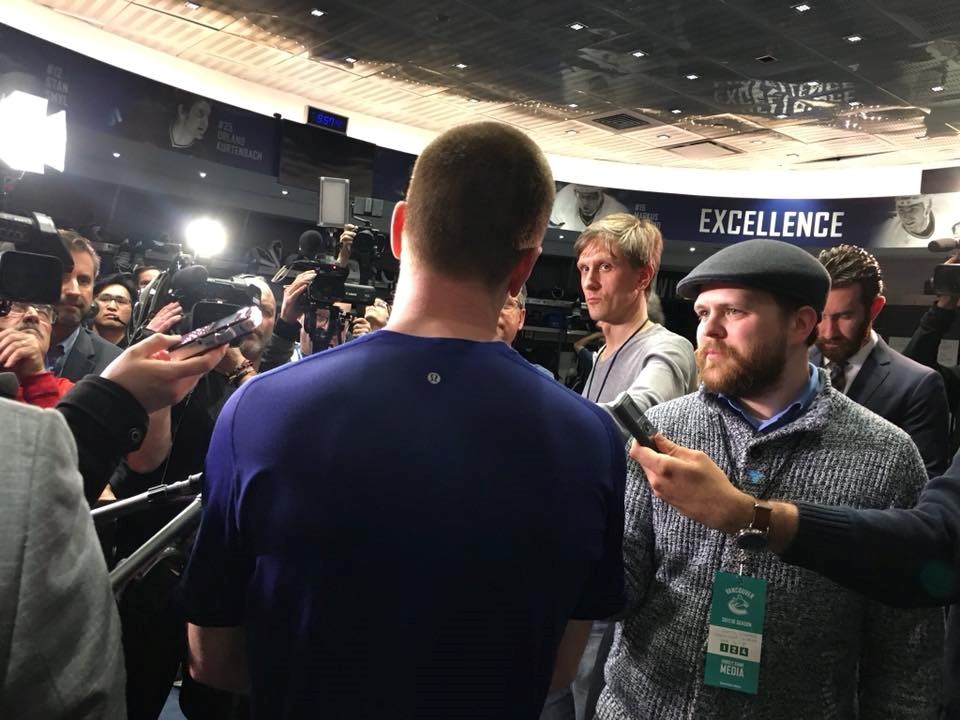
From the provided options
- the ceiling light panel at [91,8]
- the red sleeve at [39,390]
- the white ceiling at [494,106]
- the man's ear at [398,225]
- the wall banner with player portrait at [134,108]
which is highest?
the ceiling light panel at [91,8]

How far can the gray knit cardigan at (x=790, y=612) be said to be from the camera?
1.42 metres

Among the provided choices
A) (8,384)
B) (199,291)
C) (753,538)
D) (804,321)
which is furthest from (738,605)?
(199,291)

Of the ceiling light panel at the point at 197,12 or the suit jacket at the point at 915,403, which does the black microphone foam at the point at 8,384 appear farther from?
the ceiling light panel at the point at 197,12

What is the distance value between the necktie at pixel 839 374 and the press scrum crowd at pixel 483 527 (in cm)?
157

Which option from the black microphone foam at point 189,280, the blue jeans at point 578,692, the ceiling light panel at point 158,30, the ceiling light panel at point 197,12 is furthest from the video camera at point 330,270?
the ceiling light panel at point 158,30

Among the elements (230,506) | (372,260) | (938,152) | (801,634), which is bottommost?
(801,634)

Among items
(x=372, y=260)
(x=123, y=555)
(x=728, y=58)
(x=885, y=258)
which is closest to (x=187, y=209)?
(x=728, y=58)

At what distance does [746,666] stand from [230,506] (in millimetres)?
1009

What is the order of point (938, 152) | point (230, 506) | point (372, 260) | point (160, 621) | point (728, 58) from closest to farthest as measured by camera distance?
1. point (230, 506)
2. point (160, 621)
3. point (372, 260)
4. point (728, 58)
5. point (938, 152)

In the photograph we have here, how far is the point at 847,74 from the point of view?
24.7 ft

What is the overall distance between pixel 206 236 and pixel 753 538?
10.5m

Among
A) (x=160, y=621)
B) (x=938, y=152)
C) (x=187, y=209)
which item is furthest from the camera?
(x=187, y=209)

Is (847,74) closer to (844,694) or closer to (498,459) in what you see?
(844,694)

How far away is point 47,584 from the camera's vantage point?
639mm
